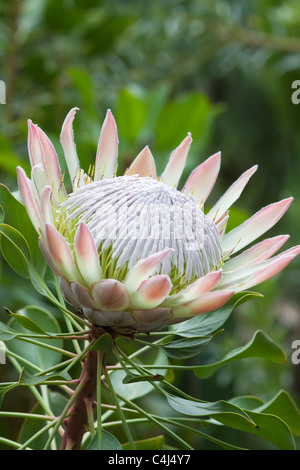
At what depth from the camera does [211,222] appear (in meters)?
0.82

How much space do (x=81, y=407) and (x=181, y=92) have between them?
105 inches

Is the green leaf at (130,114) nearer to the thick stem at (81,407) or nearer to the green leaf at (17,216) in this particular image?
the green leaf at (17,216)

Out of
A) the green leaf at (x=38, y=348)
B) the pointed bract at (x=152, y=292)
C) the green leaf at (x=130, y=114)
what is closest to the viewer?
the pointed bract at (x=152, y=292)

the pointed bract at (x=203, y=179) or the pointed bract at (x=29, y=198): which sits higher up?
the pointed bract at (x=203, y=179)

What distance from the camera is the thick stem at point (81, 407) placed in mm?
785

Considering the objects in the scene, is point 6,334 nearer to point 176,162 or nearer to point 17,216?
point 17,216

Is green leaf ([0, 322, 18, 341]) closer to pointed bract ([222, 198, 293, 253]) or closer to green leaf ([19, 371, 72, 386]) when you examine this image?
green leaf ([19, 371, 72, 386])

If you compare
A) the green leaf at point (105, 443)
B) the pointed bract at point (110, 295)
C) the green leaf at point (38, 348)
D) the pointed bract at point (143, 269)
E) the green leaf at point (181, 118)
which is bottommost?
the green leaf at point (105, 443)

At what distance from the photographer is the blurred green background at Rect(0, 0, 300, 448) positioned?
164 cm

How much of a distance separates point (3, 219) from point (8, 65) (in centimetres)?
138

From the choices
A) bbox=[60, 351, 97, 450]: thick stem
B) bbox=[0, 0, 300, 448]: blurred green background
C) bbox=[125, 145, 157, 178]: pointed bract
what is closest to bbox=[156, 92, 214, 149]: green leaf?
bbox=[0, 0, 300, 448]: blurred green background

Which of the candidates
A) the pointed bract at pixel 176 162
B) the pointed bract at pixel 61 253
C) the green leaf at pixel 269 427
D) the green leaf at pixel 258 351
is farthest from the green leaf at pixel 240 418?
the pointed bract at pixel 176 162

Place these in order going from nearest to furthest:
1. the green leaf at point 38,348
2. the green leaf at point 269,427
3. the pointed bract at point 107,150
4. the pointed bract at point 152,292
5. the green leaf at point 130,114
A: the pointed bract at point 152,292
the green leaf at point 269,427
the pointed bract at point 107,150
the green leaf at point 38,348
the green leaf at point 130,114

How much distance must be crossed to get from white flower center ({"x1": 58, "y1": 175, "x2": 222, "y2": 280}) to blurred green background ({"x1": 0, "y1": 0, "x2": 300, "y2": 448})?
1.02 ft
